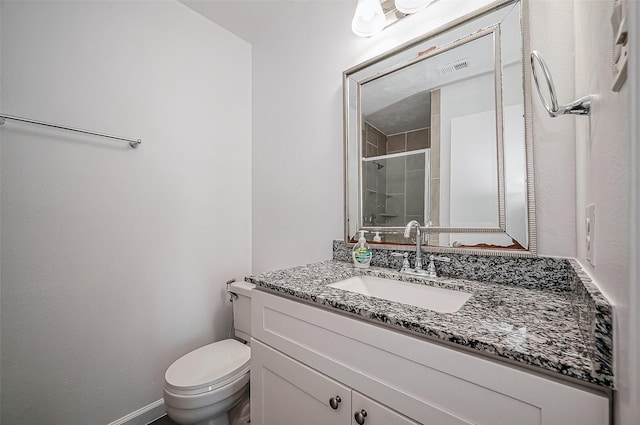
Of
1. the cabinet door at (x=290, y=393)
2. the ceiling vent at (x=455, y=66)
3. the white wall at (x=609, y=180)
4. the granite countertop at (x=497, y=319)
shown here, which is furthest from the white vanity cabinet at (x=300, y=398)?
the ceiling vent at (x=455, y=66)

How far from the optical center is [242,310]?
157cm

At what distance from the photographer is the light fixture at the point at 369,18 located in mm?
1178

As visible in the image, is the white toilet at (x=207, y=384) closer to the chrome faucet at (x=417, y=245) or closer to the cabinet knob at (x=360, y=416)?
the cabinet knob at (x=360, y=416)

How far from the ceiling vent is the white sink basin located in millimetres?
865

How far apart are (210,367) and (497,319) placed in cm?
126

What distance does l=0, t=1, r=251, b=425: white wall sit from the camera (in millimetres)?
1097

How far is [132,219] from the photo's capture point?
138 cm

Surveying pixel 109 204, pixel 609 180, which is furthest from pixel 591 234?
pixel 109 204

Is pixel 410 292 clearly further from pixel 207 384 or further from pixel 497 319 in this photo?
pixel 207 384

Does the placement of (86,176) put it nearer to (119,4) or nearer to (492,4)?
(119,4)

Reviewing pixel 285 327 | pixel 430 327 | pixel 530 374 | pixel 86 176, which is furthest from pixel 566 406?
pixel 86 176

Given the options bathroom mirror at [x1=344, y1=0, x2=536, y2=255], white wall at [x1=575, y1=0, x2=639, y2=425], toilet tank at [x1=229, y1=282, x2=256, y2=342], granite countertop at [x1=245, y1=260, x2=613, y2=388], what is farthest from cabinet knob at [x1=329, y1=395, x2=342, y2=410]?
toilet tank at [x1=229, y1=282, x2=256, y2=342]

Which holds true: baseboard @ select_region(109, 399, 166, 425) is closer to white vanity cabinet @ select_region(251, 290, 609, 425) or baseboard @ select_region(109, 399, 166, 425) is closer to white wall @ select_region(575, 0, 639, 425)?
white vanity cabinet @ select_region(251, 290, 609, 425)

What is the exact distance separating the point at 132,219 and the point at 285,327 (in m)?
1.08
